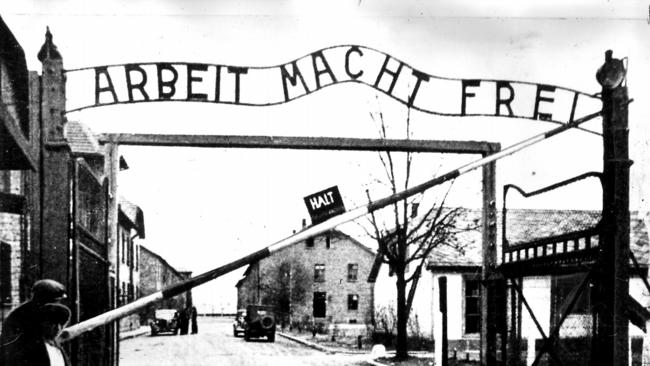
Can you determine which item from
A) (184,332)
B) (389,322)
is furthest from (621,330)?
(184,332)

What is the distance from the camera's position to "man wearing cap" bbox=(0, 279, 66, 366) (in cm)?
389

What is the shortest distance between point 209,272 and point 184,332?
3468 cm

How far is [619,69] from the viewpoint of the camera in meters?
4.71

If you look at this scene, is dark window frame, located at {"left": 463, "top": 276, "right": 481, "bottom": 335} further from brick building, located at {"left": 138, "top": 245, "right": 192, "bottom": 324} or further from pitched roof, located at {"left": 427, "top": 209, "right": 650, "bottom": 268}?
brick building, located at {"left": 138, "top": 245, "right": 192, "bottom": 324}

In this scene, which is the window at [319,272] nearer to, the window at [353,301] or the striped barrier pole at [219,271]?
the window at [353,301]

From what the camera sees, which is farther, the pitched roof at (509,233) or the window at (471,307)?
the pitched roof at (509,233)

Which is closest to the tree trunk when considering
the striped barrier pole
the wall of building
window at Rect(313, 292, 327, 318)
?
the wall of building

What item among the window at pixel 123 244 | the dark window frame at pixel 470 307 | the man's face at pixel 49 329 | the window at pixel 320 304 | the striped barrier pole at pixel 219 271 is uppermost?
the striped barrier pole at pixel 219 271

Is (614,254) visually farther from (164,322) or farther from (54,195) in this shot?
(164,322)

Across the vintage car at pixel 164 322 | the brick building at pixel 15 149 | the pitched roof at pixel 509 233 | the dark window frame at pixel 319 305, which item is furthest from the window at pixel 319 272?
the brick building at pixel 15 149

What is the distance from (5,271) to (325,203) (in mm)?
4770

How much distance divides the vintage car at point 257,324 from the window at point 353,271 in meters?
19.6

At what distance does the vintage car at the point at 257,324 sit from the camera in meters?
28.1

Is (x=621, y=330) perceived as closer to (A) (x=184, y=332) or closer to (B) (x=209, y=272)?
(B) (x=209, y=272)
